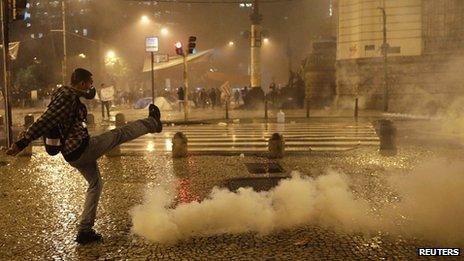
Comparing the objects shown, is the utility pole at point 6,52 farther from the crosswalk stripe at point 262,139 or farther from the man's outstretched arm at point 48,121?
the man's outstretched arm at point 48,121

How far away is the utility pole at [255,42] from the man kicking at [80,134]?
82.8 feet

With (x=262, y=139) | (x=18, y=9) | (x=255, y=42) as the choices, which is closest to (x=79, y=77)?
(x=18, y=9)

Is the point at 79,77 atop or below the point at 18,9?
below

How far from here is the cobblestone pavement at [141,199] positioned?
481 centimetres

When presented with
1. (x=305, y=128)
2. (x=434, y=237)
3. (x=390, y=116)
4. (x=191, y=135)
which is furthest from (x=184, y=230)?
(x=390, y=116)

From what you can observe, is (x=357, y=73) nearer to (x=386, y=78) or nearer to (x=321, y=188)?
(x=386, y=78)

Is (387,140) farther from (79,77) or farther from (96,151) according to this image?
(79,77)

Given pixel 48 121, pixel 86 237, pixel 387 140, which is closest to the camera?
pixel 48 121

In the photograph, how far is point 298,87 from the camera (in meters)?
35.0

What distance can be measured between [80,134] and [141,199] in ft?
7.71

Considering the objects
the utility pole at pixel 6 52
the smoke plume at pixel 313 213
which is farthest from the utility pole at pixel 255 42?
the smoke plume at pixel 313 213

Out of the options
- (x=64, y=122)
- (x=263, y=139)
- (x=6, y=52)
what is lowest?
(x=263, y=139)

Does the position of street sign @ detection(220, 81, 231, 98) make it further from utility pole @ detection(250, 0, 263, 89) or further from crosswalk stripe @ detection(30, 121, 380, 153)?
crosswalk stripe @ detection(30, 121, 380, 153)

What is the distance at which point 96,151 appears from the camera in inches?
200
